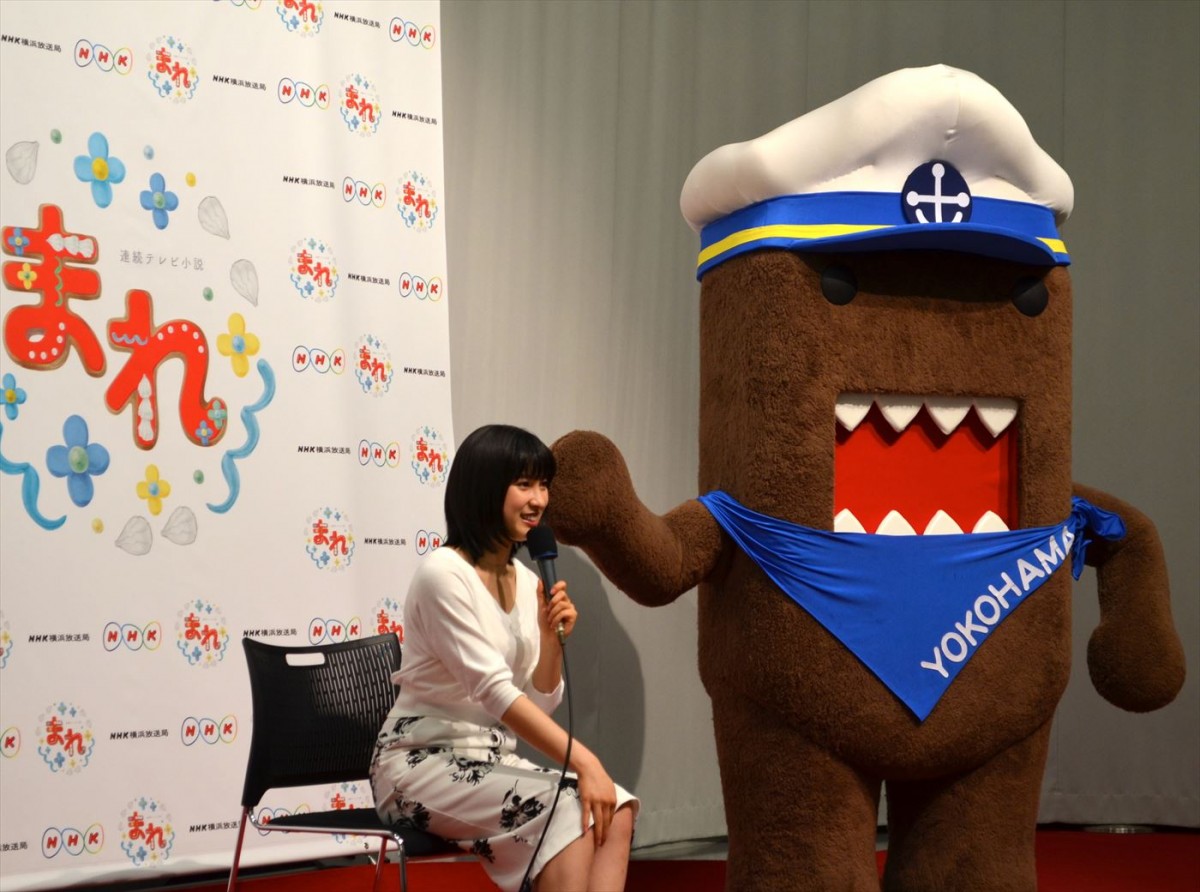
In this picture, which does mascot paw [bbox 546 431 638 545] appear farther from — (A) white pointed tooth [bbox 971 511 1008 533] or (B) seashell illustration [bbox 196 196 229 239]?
(B) seashell illustration [bbox 196 196 229 239]

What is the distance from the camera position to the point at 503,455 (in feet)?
7.81

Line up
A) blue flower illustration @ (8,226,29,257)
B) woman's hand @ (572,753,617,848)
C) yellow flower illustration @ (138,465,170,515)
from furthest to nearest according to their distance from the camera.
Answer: yellow flower illustration @ (138,465,170,515) < blue flower illustration @ (8,226,29,257) < woman's hand @ (572,753,617,848)

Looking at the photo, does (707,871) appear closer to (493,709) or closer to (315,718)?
(315,718)

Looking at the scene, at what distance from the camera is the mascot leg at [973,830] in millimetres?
2723

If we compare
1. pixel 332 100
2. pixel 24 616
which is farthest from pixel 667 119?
pixel 24 616

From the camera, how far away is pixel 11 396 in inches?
121

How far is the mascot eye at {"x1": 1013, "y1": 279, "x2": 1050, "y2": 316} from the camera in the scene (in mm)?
2828

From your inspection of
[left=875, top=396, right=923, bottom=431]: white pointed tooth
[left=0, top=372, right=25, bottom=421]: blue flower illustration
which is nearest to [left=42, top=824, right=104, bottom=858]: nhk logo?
[left=0, top=372, right=25, bottom=421]: blue flower illustration

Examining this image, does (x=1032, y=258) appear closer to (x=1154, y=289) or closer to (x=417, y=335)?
(x=417, y=335)

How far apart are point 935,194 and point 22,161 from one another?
6.58 feet

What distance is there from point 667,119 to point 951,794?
7.15 ft

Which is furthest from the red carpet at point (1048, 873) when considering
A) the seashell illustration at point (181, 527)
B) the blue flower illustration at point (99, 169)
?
the blue flower illustration at point (99, 169)

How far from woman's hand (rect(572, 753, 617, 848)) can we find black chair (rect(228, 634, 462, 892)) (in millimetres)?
489

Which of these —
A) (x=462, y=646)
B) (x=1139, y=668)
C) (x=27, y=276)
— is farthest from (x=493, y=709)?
(x=27, y=276)
